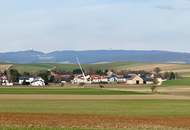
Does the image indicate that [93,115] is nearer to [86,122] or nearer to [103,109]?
[86,122]

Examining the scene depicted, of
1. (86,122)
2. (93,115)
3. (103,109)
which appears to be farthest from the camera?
(103,109)

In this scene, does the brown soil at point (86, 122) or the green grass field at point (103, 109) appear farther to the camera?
the green grass field at point (103, 109)

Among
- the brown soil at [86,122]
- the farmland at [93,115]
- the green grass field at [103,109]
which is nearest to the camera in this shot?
the farmland at [93,115]

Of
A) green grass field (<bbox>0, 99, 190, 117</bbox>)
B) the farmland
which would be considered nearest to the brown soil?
the farmland

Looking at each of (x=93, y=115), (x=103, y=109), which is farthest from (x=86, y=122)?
(x=103, y=109)

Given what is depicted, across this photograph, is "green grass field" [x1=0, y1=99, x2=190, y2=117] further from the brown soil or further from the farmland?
the brown soil

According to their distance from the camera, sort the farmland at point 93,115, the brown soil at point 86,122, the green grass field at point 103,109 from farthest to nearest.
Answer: the green grass field at point 103,109
the brown soil at point 86,122
the farmland at point 93,115

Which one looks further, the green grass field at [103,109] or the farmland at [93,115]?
the green grass field at [103,109]

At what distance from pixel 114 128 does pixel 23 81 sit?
167 metres

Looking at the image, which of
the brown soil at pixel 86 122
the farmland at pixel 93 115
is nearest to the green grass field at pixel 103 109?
the farmland at pixel 93 115

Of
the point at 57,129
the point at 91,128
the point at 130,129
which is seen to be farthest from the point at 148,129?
the point at 57,129

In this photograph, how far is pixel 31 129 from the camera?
104 feet

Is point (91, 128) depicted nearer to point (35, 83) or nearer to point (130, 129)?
point (130, 129)

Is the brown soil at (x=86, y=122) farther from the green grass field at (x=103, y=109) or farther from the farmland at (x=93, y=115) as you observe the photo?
the green grass field at (x=103, y=109)
